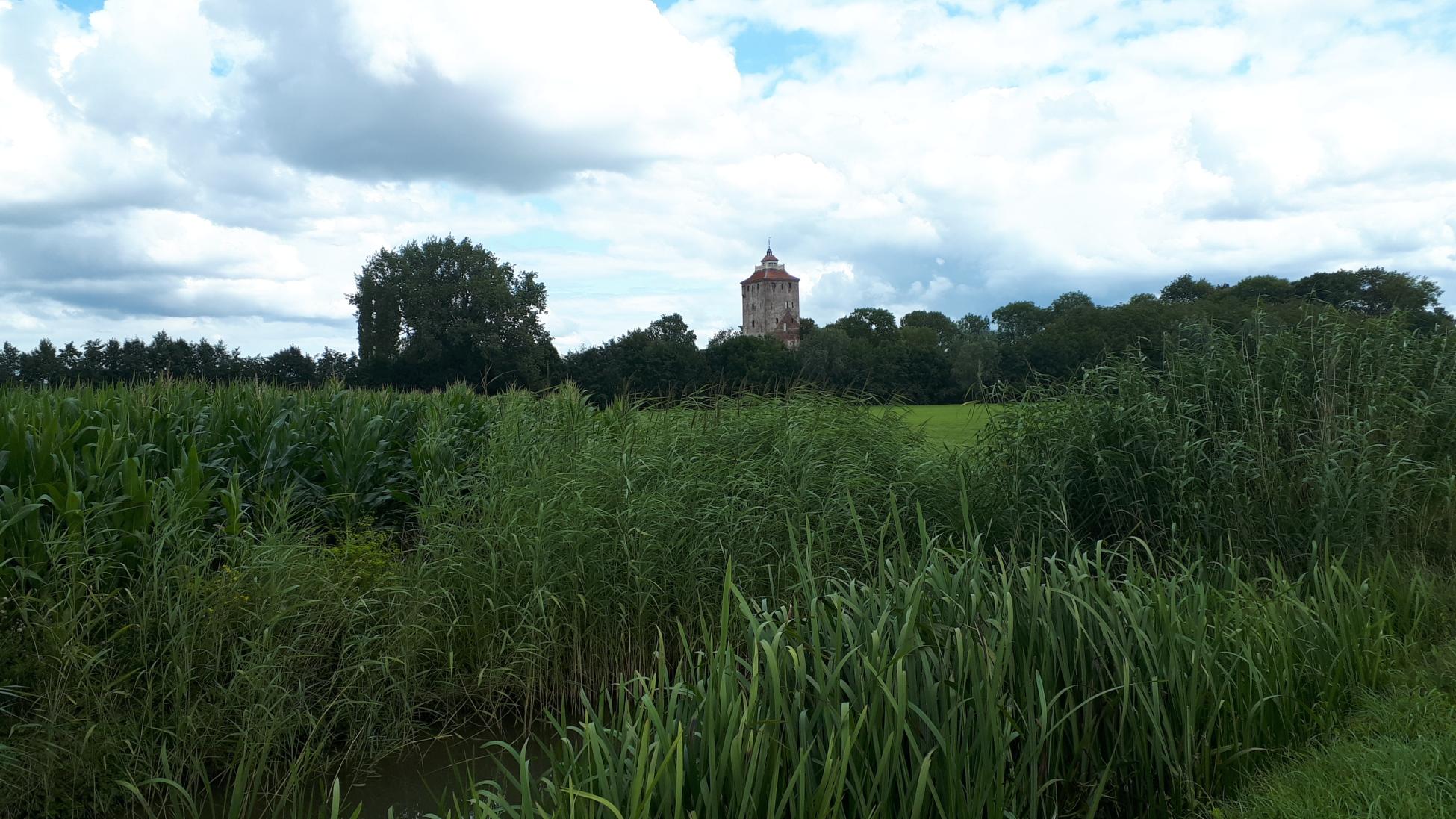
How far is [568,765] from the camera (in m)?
A: 2.87

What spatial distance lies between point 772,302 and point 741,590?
328ft

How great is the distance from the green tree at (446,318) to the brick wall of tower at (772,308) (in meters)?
57.3

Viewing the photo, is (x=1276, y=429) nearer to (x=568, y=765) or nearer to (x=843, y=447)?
(x=843, y=447)

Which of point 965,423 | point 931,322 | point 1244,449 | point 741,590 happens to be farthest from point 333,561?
point 931,322

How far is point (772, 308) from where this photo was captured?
10488 cm

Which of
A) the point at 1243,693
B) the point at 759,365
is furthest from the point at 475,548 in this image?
the point at 759,365

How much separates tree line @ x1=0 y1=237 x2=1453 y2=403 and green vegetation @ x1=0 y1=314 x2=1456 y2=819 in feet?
8.44

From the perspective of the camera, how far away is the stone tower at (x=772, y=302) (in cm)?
10394

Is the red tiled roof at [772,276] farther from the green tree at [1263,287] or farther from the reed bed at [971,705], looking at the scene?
the reed bed at [971,705]

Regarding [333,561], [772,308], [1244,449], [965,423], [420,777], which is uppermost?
[772,308]

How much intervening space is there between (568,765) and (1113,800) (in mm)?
2117

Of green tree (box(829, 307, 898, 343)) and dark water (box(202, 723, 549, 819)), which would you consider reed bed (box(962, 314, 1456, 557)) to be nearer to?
dark water (box(202, 723, 549, 819))

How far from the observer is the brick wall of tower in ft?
340

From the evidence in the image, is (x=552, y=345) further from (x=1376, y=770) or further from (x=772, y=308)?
(x=772, y=308)
